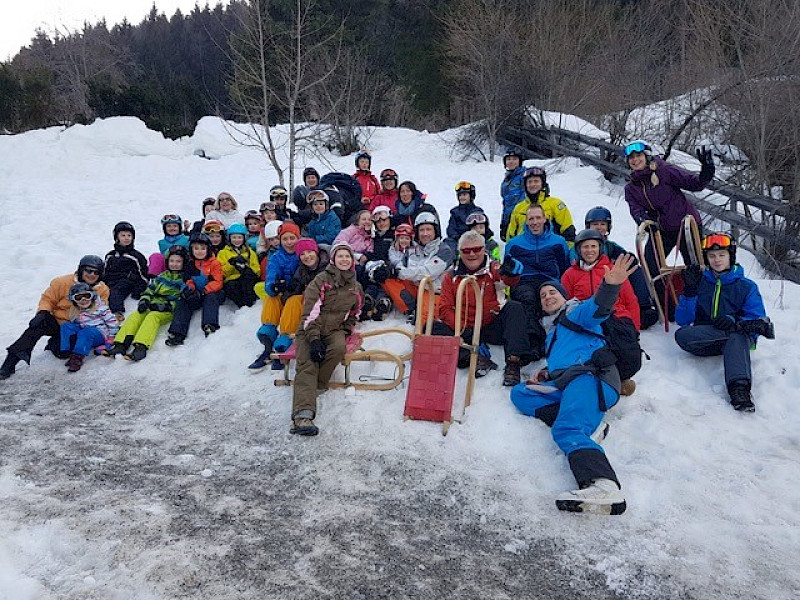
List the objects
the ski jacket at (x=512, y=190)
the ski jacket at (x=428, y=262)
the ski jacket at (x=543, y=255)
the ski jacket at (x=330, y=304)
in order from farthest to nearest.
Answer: the ski jacket at (x=512, y=190), the ski jacket at (x=428, y=262), the ski jacket at (x=543, y=255), the ski jacket at (x=330, y=304)

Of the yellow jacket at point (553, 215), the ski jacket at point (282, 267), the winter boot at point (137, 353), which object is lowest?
the winter boot at point (137, 353)

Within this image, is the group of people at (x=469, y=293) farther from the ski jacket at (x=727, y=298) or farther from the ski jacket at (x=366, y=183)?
the ski jacket at (x=366, y=183)

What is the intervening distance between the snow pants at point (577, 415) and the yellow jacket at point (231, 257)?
3.99 m

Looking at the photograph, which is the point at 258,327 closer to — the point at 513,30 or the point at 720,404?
the point at 720,404

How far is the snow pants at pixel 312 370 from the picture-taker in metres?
4.57

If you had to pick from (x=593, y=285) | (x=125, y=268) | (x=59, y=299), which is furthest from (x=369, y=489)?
(x=125, y=268)

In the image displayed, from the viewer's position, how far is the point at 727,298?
4742mm

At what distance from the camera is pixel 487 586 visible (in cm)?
279

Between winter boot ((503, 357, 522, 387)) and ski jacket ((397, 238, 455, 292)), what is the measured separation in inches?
54.7

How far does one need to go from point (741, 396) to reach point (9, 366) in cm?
718

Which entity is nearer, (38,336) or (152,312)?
(38,336)

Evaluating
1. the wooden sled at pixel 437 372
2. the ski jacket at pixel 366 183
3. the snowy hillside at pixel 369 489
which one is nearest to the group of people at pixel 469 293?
the snowy hillside at pixel 369 489

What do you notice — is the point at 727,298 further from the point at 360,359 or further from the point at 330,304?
the point at 330,304

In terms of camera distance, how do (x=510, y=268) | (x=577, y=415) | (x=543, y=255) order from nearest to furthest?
1. (x=577, y=415)
2. (x=510, y=268)
3. (x=543, y=255)
